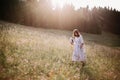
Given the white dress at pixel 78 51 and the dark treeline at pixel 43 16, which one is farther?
the dark treeline at pixel 43 16

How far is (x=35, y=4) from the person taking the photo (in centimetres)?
6041

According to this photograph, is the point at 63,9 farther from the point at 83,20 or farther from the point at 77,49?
the point at 77,49

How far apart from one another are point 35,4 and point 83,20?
17298 millimetres

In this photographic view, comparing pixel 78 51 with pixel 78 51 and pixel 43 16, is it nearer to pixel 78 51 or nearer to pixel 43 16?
pixel 78 51

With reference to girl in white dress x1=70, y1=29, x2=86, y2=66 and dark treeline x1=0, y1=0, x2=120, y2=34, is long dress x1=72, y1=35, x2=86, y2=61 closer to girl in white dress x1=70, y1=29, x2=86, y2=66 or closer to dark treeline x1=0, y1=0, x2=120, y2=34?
girl in white dress x1=70, y1=29, x2=86, y2=66

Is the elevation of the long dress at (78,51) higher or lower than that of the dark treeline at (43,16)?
lower

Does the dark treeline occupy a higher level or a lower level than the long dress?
higher

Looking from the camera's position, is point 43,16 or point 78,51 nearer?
point 78,51

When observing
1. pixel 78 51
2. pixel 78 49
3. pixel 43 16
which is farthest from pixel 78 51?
pixel 43 16

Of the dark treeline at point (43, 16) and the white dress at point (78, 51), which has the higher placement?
the dark treeline at point (43, 16)

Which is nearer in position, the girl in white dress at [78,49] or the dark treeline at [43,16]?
the girl in white dress at [78,49]

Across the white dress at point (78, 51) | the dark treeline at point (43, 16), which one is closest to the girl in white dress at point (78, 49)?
the white dress at point (78, 51)

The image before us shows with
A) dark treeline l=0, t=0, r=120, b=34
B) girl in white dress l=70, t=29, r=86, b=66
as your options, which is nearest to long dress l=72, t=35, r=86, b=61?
girl in white dress l=70, t=29, r=86, b=66

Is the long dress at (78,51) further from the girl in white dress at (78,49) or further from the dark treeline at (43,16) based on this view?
the dark treeline at (43,16)
